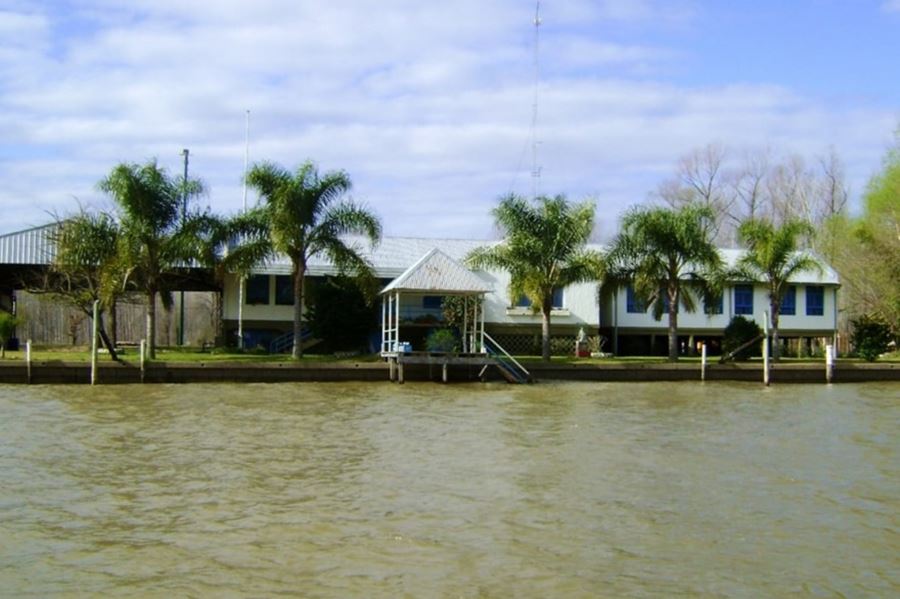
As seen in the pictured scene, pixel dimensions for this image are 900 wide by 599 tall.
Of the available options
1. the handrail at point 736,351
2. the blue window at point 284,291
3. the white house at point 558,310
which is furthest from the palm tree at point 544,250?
the blue window at point 284,291

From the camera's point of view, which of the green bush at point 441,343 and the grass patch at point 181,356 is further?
the green bush at point 441,343

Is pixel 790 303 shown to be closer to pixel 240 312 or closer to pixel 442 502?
pixel 240 312

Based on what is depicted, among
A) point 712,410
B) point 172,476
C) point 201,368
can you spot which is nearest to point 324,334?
point 201,368

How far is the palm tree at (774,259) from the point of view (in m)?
39.6

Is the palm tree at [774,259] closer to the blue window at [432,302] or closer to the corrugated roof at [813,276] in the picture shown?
the corrugated roof at [813,276]

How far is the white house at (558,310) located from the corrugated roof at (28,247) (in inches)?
281

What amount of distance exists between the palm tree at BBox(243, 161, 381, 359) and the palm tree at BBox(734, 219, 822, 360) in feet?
49.8

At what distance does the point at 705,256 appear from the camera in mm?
37938

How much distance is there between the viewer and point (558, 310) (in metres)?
42.9

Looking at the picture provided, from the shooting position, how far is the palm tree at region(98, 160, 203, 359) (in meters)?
35.3

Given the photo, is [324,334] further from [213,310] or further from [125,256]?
[213,310]

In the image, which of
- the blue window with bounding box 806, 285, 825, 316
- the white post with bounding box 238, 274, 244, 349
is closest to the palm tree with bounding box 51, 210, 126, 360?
the white post with bounding box 238, 274, 244, 349

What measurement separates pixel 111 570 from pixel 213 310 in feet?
129

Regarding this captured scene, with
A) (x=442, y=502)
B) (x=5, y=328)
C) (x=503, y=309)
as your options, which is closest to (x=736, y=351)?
(x=503, y=309)
